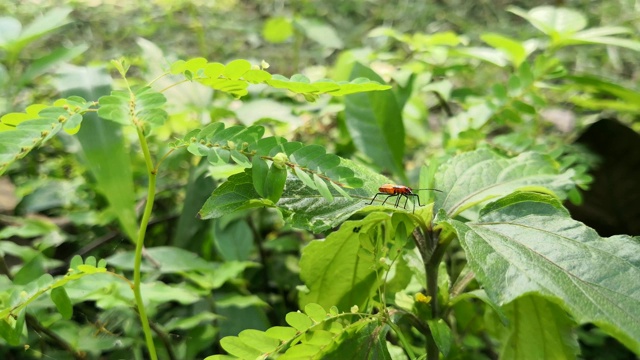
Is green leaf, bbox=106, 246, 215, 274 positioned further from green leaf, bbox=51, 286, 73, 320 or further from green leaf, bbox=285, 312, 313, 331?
green leaf, bbox=285, 312, 313, 331

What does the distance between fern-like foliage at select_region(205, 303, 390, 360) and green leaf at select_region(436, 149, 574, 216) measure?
0.68 feet

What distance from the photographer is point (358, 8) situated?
3.21m

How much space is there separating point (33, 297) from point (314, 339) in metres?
0.34

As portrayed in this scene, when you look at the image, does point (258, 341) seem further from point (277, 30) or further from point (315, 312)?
point (277, 30)

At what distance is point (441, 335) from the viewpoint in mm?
775

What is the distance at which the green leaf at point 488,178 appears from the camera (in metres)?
0.87

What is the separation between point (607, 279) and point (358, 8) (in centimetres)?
278

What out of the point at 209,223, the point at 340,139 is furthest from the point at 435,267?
the point at 340,139

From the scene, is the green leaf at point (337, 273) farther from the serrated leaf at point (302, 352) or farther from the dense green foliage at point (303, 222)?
the serrated leaf at point (302, 352)

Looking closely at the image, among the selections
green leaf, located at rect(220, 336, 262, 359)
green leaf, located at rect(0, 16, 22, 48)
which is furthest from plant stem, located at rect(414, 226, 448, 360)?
green leaf, located at rect(0, 16, 22, 48)

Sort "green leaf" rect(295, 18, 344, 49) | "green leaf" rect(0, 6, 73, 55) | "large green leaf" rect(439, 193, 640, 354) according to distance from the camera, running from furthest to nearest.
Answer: "green leaf" rect(295, 18, 344, 49), "green leaf" rect(0, 6, 73, 55), "large green leaf" rect(439, 193, 640, 354)

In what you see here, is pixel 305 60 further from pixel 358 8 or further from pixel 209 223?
pixel 209 223

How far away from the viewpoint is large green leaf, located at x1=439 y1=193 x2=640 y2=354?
59 centimetres

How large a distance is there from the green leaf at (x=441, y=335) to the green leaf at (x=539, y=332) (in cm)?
9
